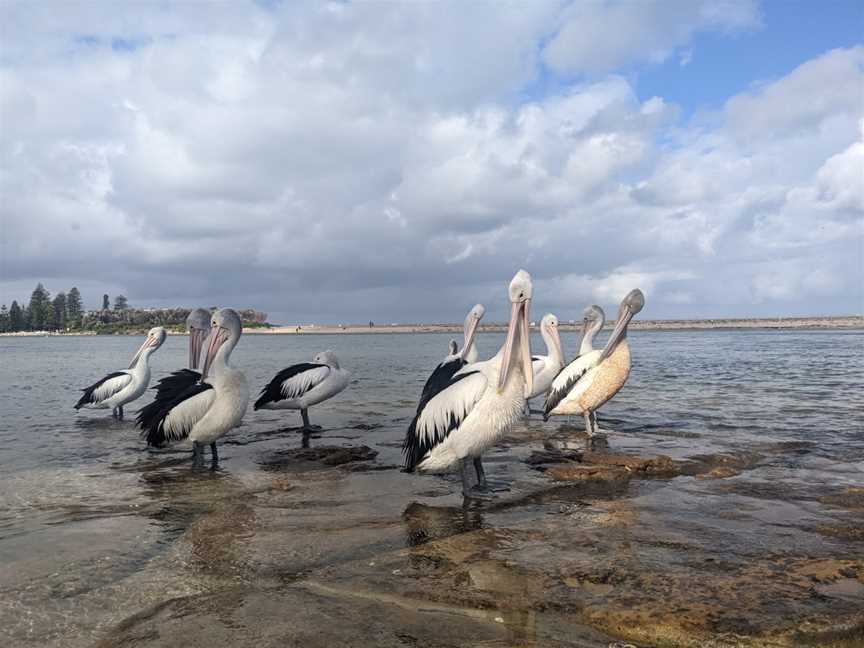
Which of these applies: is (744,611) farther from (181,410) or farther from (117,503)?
(181,410)

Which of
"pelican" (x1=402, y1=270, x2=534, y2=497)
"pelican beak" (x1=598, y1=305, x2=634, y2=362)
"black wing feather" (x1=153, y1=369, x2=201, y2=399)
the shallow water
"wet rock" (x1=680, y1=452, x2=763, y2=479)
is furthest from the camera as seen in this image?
"pelican beak" (x1=598, y1=305, x2=634, y2=362)

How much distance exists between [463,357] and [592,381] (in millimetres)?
1964

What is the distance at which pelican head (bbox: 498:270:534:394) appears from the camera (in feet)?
16.6

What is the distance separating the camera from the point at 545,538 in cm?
401

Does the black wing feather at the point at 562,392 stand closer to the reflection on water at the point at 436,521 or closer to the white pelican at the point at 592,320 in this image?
the white pelican at the point at 592,320

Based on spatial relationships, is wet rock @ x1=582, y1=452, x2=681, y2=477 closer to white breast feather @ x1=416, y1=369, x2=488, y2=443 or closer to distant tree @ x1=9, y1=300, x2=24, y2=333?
white breast feather @ x1=416, y1=369, x2=488, y2=443

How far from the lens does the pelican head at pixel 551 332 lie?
1033 cm

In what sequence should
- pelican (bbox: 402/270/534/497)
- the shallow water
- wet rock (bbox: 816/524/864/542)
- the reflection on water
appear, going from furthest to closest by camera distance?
pelican (bbox: 402/270/534/497) < the reflection on water < wet rock (bbox: 816/524/864/542) < the shallow water

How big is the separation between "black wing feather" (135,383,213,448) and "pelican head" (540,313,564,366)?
5754 millimetres

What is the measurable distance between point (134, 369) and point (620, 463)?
29.4 feet

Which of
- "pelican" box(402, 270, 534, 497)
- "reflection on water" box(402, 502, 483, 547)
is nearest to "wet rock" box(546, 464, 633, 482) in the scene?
"pelican" box(402, 270, 534, 497)

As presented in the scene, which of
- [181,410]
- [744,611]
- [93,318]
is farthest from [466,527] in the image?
[93,318]

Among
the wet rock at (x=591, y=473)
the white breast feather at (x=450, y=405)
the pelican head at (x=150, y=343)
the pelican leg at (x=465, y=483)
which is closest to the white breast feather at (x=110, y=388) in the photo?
the pelican head at (x=150, y=343)

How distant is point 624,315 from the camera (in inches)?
363
